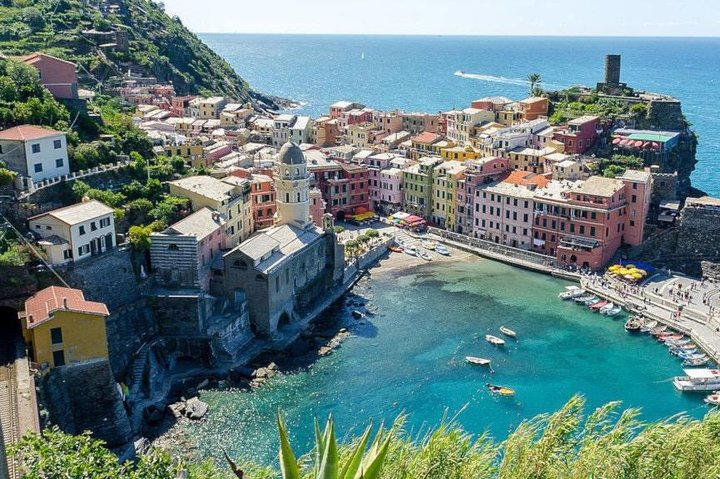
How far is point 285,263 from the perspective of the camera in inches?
1978

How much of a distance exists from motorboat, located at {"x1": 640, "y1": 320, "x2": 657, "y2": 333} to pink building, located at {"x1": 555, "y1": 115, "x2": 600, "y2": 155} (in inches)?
1052

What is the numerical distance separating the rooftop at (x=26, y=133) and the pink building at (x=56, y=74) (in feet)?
40.8

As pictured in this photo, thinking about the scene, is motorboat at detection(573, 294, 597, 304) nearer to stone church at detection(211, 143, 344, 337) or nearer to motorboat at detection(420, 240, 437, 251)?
motorboat at detection(420, 240, 437, 251)

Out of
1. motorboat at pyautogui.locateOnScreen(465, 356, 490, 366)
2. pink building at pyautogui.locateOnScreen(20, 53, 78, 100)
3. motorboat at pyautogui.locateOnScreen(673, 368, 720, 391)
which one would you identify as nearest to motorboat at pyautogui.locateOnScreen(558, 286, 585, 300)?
motorboat at pyautogui.locateOnScreen(465, 356, 490, 366)

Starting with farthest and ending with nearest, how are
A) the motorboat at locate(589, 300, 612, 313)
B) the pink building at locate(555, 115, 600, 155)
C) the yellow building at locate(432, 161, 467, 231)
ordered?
1. the pink building at locate(555, 115, 600, 155)
2. the yellow building at locate(432, 161, 467, 231)
3. the motorboat at locate(589, 300, 612, 313)

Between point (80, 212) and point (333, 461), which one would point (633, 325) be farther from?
point (333, 461)

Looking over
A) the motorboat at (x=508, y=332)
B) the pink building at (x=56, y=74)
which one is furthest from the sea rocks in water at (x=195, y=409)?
the pink building at (x=56, y=74)

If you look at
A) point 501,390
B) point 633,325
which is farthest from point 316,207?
point 633,325

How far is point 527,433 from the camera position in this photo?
1959 centimetres

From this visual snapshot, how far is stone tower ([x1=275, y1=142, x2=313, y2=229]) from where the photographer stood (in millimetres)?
55281

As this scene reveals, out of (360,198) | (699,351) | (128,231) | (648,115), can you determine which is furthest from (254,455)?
(648,115)

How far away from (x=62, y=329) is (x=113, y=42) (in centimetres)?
Result: 7313

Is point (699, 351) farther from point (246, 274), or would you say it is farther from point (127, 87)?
point (127, 87)

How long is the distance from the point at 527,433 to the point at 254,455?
805 inches
